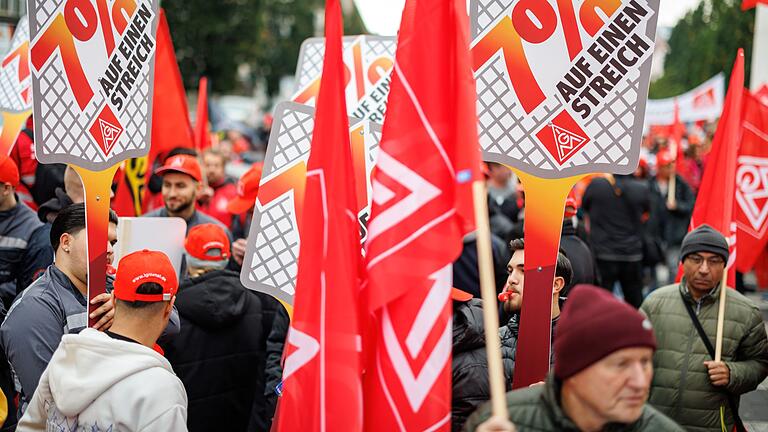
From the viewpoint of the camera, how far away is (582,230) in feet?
28.2

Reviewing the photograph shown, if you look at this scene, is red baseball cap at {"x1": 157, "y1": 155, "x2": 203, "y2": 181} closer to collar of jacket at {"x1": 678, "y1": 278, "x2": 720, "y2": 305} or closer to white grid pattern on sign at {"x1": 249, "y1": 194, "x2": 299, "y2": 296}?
white grid pattern on sign at {"x1": 249, "y1": 194, "x2": 299, "y2": 296}

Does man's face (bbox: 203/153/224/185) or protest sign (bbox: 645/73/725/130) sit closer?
man's face (bbox: 203/153/224/185)

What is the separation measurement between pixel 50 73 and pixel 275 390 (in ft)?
6.68

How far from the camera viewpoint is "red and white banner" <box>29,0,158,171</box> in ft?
14.4

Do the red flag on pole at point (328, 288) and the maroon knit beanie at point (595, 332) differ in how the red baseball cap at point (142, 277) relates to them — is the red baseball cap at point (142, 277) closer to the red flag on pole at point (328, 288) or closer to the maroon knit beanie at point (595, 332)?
the red flag on pole at point (328, 288)

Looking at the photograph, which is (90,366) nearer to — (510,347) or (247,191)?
(510,347)

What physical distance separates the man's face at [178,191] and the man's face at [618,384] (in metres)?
4.95

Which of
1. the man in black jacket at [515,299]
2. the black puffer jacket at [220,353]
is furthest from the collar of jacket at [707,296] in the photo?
the black puffer jacket at [220,353]

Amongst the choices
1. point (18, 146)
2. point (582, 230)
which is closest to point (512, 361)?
point (582, 230)

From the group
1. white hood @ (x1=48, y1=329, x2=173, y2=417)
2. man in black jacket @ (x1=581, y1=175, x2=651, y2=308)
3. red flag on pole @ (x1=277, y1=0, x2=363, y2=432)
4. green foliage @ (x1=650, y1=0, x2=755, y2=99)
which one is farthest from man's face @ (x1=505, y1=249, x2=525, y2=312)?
green foliage @ (x1=650, y1=0, x2=755, y2=99)

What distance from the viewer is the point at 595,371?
2.70 metres

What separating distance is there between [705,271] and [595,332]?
2.37 meters

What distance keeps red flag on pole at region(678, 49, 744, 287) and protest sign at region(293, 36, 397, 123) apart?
A: 8.00 ft

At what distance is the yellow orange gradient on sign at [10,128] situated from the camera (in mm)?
Result: 7251
